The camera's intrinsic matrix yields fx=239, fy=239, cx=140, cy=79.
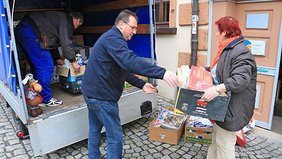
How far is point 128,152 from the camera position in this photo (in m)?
3.20

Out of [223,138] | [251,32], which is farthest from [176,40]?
[223,138]

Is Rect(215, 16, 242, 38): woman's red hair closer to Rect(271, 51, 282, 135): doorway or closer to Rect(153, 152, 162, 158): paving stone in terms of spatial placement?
Rect(153, 152, 162, 158): paving stone

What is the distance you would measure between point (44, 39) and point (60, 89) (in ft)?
4.22

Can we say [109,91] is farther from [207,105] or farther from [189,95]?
[207,105]

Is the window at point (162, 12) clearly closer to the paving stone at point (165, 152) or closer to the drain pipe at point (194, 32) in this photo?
the drain pipe at point (194, 32)

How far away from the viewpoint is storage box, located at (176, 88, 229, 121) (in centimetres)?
197

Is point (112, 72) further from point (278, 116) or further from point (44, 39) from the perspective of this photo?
point (278, 116)

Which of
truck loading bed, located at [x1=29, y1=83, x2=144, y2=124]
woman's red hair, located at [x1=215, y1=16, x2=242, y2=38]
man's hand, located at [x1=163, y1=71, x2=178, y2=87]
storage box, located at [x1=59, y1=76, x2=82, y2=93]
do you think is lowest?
A: truck loading bed, located at [x1=29, y1=83, x2=144, y2=124]

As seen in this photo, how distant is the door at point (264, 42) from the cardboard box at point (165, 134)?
1.38 m

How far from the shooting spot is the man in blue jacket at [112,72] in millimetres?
2033

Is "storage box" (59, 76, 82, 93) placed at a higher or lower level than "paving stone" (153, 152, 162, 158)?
higher

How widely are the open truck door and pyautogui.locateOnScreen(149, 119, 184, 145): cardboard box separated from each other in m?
0.43

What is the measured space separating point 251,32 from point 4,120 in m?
4.51

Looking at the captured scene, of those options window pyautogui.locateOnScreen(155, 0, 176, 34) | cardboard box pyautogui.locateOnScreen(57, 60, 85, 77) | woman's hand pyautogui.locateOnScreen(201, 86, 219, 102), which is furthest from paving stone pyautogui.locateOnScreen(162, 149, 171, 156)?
window pyautogui.locateOnScreen(155, 0, 176, 34)
